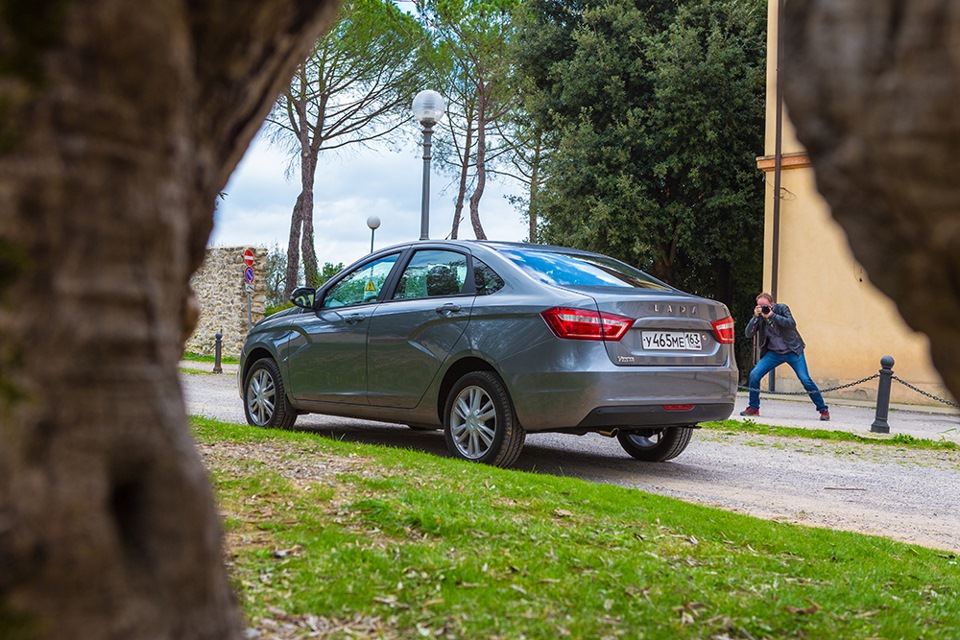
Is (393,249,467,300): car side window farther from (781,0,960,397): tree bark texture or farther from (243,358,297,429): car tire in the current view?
(781,0,960,397): tree bark texture

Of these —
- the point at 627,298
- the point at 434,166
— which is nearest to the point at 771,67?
the point at 627,298

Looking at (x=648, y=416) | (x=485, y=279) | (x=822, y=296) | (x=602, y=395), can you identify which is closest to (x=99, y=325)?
(x=602, y=395)

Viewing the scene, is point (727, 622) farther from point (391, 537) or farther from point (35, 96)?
point (35, 96)

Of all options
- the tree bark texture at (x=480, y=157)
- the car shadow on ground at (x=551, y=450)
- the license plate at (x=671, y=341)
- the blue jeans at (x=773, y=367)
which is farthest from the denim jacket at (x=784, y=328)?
the tree bark texture at (x=480, y=157)

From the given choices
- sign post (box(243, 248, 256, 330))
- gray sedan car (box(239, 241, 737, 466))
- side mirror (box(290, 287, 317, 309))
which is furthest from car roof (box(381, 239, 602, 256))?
sign post (box(243, 248, 256, 330))

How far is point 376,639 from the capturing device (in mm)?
2770

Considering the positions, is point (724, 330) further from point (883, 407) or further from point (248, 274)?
point (248, 274)

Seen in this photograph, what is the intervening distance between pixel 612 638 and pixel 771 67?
19398 mm

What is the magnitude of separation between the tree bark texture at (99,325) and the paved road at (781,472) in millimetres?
5190

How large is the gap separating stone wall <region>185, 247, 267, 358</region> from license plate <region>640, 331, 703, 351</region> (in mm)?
22027

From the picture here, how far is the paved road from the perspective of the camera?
6.27 metres

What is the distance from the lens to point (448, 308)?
7.23 metres

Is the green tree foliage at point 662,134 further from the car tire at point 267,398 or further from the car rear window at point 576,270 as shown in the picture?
the car rear window at point 576,270

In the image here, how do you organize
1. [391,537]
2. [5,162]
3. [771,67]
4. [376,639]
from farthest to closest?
[771,67], [391,537], [376,639], [5,162]
